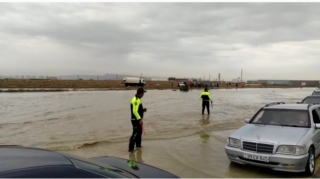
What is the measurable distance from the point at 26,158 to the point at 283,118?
623 cm

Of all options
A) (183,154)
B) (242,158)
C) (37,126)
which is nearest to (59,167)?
(242,158)

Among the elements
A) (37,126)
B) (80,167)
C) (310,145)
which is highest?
(80,167)

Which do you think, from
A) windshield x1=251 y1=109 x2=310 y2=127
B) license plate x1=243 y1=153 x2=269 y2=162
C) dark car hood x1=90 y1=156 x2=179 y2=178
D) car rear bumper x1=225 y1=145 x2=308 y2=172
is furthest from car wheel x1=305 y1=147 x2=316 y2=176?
dark car hood x1=90 y1=156 x2=179 y2=178

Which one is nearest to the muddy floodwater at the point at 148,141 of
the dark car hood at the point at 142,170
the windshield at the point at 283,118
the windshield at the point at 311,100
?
the windshield at the point at 283,118

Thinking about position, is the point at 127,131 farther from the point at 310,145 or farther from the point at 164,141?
the point at 310,145

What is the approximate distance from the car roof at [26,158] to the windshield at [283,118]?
224 inches

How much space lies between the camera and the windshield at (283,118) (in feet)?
22.2

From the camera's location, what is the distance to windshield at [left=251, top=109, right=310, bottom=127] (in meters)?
6.77

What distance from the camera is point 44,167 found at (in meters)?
2.26

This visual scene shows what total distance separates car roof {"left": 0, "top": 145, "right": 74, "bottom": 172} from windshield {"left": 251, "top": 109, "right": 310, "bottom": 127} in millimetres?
5690

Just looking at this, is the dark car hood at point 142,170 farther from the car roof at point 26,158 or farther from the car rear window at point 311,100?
the car rear window at point 311,100

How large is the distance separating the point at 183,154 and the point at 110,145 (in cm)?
273

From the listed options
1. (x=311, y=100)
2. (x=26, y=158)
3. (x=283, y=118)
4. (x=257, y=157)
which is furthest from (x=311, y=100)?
(x=26, y=158)

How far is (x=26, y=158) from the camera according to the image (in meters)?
2.42
